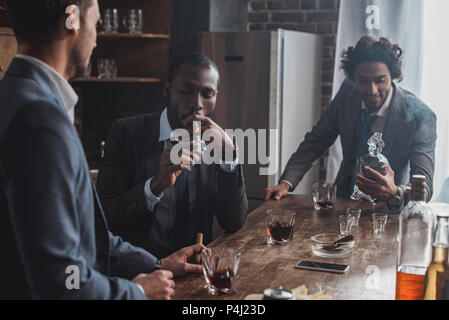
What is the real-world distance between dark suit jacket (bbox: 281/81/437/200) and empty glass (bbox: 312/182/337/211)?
1.35ft

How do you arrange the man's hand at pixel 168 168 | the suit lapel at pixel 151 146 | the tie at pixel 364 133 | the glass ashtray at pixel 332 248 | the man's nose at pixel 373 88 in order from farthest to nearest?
the tie at pixel 364 133 < the man's nose at pixel 373 88 < the suit lapel at pixel 151 146 < the man's hand at pixel 168 168 < the glass ashtray at pixel 332 248

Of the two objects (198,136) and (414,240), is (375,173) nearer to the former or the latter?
(198,136)

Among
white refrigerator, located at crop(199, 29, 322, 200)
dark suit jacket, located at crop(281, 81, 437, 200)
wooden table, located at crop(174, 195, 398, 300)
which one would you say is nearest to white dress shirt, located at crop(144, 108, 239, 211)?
wooden table, located at crop(174, 195, 398, 300)

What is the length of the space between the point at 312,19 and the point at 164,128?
7.73ft

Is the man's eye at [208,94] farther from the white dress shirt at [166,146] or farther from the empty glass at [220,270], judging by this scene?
the empty glass at [220,270]

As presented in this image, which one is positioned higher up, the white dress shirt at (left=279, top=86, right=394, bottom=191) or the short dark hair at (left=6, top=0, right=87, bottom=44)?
the short dark hair at (left=6, top=0, right=87, bottom=44)

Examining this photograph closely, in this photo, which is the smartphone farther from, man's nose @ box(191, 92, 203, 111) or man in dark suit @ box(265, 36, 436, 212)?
man in dark suit @ box(265, 36, 436, 212)

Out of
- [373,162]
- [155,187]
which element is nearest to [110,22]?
[155,187]

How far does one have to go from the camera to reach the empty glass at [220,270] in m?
1.34

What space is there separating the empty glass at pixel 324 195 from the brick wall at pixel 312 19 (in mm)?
1918

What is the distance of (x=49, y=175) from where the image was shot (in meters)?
0.98

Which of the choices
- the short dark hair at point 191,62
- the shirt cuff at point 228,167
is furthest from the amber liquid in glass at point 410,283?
the short dark hair at point 191,62

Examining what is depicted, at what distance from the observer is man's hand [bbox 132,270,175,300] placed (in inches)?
49.8

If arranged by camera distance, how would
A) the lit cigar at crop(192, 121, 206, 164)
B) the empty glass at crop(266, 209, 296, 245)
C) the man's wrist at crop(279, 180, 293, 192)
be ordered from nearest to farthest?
the empty glass at crop(266, 209, 296, 245) → the lit cigar at crop(192, 121, 206, 164) → the man's wrist at crop(279, 180, 293, 192)
